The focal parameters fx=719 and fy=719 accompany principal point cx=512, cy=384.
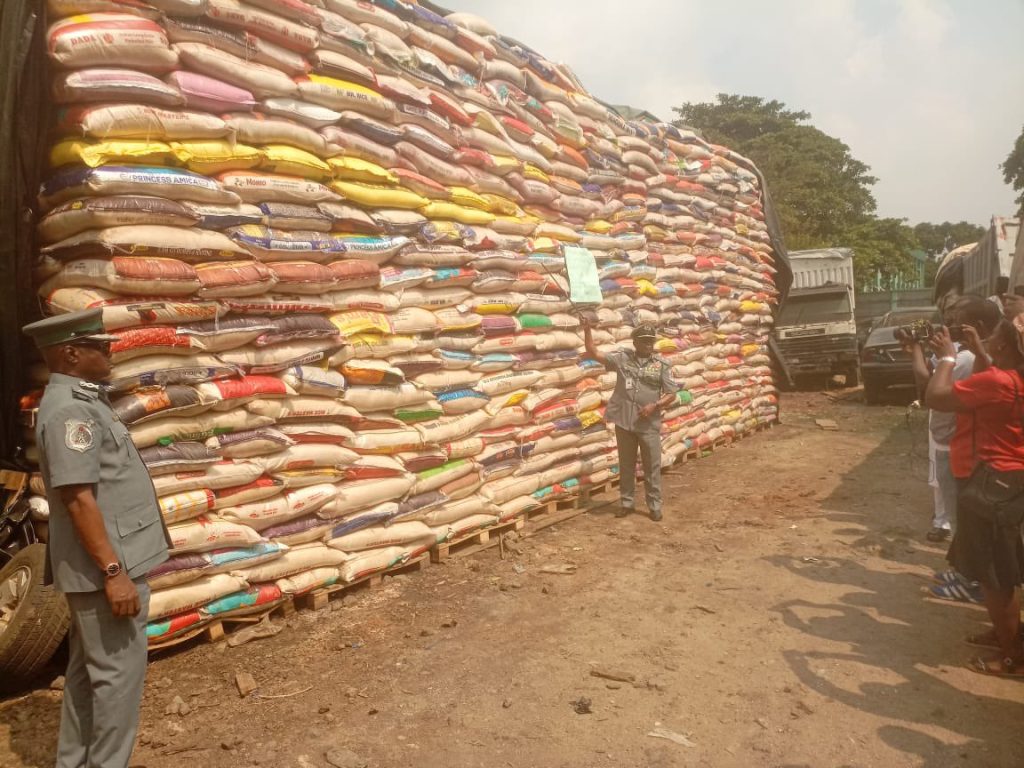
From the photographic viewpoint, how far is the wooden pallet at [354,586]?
4.27m

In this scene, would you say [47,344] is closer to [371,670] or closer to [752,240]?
[371,670]

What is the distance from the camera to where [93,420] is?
8.16 ft

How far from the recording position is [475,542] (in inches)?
221

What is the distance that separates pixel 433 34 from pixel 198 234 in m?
2.60

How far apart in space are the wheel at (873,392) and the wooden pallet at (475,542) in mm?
9804

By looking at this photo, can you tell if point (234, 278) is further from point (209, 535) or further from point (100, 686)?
point (100, 686)

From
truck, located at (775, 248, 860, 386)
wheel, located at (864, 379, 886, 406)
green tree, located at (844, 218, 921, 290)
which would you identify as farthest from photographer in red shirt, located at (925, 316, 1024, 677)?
green tree, located at (844, 218, 921, 290)

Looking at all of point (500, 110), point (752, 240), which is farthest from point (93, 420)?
point (752, 240)

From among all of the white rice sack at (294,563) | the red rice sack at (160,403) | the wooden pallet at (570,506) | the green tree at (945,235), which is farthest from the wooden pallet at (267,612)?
the green tree at (945,235)

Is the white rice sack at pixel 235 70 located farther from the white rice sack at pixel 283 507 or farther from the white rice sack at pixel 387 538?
the white rice sack at pixel 387 538

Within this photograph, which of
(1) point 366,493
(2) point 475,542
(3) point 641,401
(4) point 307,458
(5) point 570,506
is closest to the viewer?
(4) point 307,458

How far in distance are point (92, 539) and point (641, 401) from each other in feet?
16.3

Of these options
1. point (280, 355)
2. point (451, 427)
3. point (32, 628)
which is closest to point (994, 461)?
point (451, 427)

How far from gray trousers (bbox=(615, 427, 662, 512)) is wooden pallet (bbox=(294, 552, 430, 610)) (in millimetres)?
2339
